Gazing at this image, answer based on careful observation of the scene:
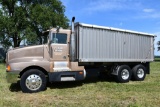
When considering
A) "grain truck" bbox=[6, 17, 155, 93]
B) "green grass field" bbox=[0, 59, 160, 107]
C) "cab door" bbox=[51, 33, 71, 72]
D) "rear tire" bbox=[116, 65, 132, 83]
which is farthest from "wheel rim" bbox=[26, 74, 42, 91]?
"rear tire" bbox=[116, 65, 132, 83]

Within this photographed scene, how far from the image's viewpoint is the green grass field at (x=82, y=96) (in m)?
8.02

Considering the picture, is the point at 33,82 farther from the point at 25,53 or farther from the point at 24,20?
the point at 24,20

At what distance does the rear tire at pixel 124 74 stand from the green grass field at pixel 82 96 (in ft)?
4.90

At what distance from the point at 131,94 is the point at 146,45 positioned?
210 inches

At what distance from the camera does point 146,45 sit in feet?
46.3

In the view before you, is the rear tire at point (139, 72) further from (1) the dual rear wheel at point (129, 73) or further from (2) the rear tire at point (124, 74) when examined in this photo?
(2) the rear tire at point (124, 74)

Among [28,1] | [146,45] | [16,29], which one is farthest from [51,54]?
[28,1]

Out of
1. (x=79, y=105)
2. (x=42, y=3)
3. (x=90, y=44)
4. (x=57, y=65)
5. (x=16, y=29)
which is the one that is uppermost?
(x=42, y=3)

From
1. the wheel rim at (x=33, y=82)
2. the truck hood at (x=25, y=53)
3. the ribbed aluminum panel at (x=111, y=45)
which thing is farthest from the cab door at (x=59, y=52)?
the wheel rim at (x=33, y=82)

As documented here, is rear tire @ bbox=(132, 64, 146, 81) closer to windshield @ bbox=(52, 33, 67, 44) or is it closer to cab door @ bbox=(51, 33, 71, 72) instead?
cab door @ bbox=(51, 33, 71, 72)

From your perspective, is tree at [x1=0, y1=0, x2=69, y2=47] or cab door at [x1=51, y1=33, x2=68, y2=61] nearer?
cab door at [x1=51, y1=33, x2=68, y2=61]

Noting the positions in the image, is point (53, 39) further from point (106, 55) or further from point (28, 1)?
point (28, 1)

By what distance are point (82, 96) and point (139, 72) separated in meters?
5.57

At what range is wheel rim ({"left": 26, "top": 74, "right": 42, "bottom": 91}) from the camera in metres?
10.1
